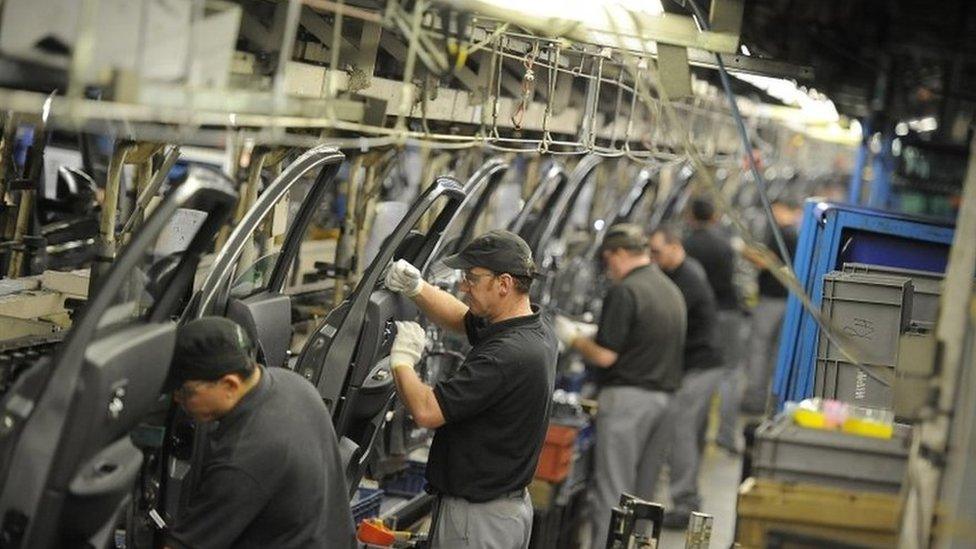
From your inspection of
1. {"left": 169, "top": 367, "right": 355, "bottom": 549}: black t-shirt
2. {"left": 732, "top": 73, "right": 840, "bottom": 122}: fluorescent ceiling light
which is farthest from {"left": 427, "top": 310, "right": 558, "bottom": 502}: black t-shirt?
{"left": 732, "top": 73, "right": 840, "bottom": 122}: fluorescent ceiling light

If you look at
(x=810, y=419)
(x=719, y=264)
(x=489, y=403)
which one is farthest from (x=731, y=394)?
(x=810, y=419)

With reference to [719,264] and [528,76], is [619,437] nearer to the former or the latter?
[719,264]

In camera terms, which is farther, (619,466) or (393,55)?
(619,466)

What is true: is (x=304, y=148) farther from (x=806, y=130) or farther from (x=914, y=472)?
(x=806, y=130)

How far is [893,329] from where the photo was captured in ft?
25.2

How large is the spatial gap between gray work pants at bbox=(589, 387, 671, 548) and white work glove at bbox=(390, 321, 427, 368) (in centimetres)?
404

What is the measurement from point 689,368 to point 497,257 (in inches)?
224

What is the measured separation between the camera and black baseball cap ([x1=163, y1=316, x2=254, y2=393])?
499cm

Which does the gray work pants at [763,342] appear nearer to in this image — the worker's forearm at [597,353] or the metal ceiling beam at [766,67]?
the worker's forearm at [597,353]

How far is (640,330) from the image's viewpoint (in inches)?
415

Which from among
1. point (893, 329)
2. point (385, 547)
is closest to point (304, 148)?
A: point (385, 547)

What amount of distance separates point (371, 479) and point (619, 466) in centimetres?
276

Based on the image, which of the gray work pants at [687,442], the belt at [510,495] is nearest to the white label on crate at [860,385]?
the belt at [510,495]

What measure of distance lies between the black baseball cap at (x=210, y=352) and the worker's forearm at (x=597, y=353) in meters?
5.58
